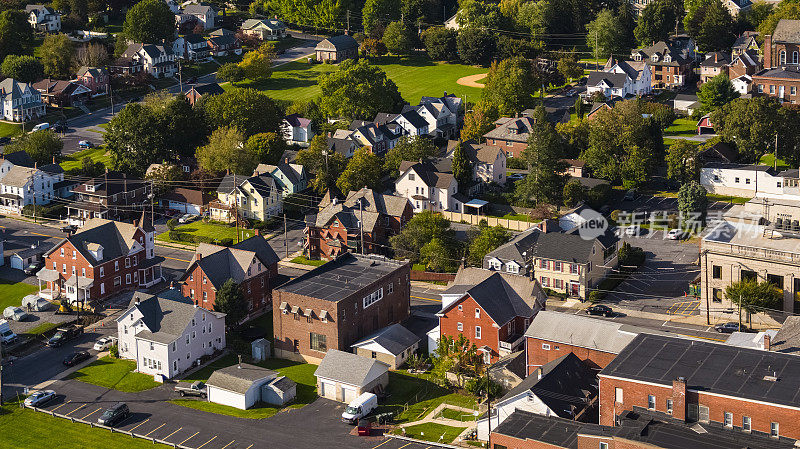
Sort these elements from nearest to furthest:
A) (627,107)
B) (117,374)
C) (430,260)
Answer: (117,374), (430,260), (627,107)

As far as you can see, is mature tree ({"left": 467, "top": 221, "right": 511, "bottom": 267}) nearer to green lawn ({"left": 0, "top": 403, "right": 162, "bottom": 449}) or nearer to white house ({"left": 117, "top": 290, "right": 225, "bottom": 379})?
white house ({"left": 117, "top": 290, "right": 225, "bottom": 379})

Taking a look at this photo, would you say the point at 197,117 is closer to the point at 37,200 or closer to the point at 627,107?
the point at 37,200

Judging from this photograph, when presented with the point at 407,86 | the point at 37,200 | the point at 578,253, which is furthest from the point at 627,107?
the point at 37,200

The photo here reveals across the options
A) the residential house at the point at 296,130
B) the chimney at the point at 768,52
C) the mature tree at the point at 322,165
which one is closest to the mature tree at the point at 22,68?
the residential house at the point at 296,130

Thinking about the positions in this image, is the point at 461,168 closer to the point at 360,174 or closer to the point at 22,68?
the point at 360,174

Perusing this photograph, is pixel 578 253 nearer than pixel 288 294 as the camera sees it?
No

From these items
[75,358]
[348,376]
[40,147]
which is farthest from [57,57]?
[348,376]

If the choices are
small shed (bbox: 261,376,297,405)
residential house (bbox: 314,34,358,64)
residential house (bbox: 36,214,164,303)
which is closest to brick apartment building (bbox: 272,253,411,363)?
small shed (bbox: 261,376,297,405)
